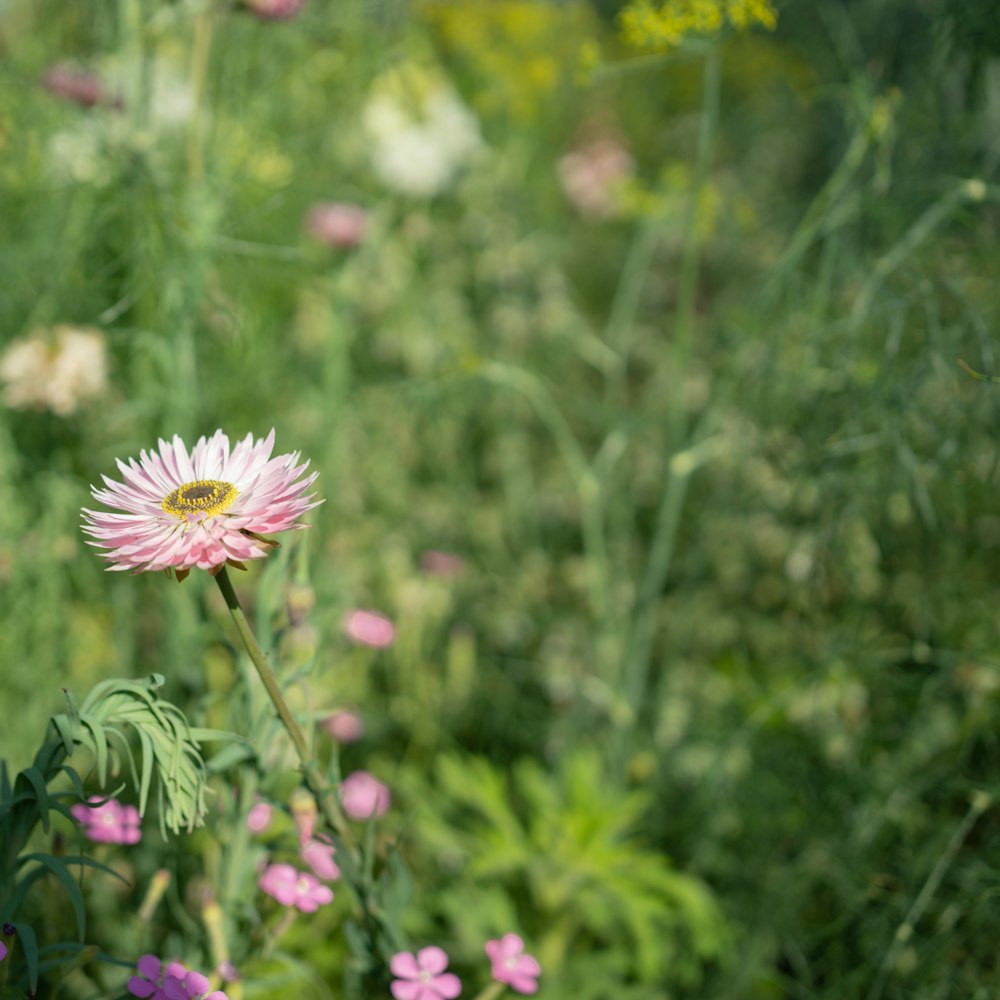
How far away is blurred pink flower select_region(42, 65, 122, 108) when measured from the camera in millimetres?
1667

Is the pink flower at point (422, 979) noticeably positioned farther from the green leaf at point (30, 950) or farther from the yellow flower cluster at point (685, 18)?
the yellow flower cluster at point (685, 18)

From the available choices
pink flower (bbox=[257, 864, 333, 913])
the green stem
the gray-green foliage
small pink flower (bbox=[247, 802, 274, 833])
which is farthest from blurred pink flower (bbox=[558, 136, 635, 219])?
pink flower (bbox=[257, 864, 333, 913])

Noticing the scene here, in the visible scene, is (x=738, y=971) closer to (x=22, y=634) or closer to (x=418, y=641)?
A: (x=418, y=641)

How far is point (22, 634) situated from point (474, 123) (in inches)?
78.3

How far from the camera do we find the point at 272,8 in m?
1.53

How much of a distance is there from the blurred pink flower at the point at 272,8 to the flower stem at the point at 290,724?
3.69ft

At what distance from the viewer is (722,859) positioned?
5.71 feet

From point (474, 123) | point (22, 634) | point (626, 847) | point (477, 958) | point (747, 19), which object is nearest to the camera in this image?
point (747, 19)

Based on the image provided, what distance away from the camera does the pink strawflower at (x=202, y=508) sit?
2.25 ft

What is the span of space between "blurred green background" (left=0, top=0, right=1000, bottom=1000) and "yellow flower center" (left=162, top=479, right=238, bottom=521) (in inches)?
7.8

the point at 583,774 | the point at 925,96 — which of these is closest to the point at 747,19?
the point at 925,96

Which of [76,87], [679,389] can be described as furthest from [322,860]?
[76,87]

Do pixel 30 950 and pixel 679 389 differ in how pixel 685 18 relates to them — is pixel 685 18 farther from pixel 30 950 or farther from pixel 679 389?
pixel 30 950

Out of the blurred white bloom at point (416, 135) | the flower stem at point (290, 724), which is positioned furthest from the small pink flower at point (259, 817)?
the blurred white bloom at point (416, 135)
